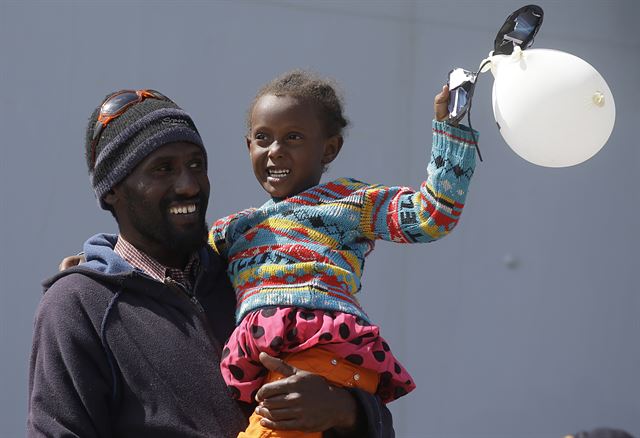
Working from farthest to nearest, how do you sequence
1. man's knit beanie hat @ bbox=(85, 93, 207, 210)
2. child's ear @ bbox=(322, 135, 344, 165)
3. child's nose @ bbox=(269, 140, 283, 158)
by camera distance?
child's ear @ bbox=(322, 135, 344, 165), child's nose @ bbox=(269, 140, 283, 158), man's knit beanie hat @ bbox=(85, 93, 207, 210)

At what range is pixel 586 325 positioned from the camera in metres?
5.38

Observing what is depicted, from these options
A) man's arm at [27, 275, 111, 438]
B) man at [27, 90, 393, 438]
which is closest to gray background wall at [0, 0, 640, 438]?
man at [27, 90, 393, 438]

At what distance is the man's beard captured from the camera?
2.62 m

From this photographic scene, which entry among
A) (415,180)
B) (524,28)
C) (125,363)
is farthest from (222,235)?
(415,180)

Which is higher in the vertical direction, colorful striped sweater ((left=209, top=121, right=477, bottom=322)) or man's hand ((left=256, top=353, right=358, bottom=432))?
colorful striped sweater ((left=209, top=121, right=477, bottom=322))

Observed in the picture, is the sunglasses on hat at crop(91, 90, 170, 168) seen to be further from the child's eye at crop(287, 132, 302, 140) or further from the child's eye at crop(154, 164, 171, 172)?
the child's eye at crop(287, 132, 302, 140)

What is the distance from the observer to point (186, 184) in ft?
8.48

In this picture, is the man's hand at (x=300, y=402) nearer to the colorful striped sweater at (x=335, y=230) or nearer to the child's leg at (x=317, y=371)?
the child's leg at (x=317, y=371)

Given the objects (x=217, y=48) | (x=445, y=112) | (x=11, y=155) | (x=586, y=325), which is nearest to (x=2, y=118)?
(x=11, y=155)

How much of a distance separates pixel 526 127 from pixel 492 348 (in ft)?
9.72

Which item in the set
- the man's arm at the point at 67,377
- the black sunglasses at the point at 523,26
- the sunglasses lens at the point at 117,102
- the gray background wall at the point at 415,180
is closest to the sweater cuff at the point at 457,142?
the black sunglasses at the point at 523,26

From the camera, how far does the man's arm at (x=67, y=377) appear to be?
2.33m

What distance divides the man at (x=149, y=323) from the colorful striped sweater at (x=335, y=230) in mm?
130

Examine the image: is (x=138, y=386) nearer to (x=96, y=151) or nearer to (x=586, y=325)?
(x=96, y=151)
